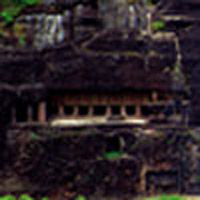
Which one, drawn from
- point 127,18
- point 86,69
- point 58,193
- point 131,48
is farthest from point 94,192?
point 127,18

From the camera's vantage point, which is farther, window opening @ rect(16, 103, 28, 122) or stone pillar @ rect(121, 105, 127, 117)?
stone pillar @ rect(121, 105, 127, 117)

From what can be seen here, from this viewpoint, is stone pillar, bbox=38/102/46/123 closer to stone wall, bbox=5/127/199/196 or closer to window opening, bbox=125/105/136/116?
stone wall, bbox=5/127/199/196

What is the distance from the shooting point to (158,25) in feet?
28.4

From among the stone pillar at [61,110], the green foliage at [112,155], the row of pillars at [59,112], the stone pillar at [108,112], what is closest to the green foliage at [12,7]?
the row of pillars at [59,112]

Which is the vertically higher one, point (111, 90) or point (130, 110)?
point (111, 90)

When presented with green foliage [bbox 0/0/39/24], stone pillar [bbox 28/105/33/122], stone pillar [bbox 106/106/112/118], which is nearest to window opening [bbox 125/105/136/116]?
stone pillar [bbox 106/106/112/118]

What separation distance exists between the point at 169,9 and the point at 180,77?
165 centimetres

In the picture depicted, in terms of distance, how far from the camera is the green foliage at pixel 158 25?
8.67m

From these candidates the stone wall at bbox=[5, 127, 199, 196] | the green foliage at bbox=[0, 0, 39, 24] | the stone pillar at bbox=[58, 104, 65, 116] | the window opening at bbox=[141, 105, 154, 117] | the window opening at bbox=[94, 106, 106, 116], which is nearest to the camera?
the stone wall at bbox=[5, 127, 199, 196]

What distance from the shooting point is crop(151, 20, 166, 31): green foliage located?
8672mm

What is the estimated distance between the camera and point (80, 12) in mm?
8562

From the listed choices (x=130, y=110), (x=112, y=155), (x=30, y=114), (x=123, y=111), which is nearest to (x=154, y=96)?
(x=130, y=110)

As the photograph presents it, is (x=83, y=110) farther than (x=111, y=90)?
Yes

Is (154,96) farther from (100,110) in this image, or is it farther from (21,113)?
(21,113)
